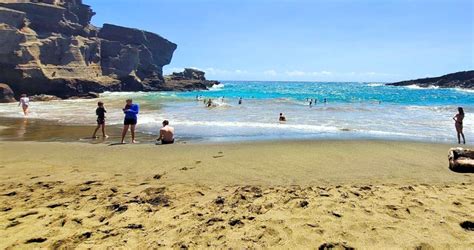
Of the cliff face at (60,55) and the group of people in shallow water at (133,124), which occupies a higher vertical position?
the cliff face at (60,55)

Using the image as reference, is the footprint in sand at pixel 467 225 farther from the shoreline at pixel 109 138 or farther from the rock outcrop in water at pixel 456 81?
the rock outcrop in water at pixel 456 81

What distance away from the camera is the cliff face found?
1822 inches

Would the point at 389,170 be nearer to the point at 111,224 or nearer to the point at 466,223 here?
the point at 466,223

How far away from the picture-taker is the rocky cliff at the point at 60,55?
46.3m

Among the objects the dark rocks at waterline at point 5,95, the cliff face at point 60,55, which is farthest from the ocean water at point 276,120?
the cliff face at point 60,55

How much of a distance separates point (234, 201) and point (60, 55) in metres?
59.5

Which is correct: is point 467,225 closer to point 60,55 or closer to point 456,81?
point 60,55

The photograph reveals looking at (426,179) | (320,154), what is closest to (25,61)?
(320,154)

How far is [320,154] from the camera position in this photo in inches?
369

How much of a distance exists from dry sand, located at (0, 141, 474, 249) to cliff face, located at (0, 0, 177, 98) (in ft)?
146

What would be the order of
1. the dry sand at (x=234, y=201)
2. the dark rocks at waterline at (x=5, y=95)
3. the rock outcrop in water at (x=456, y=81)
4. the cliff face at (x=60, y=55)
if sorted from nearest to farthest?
1. the dry sand at (x=234, y=201)
2. the dark rocks at waterline at (x=5, y=95)
3. the cliff face at (x=60, y=55)
4. the rock outcrop in water at (x=456, y=81)

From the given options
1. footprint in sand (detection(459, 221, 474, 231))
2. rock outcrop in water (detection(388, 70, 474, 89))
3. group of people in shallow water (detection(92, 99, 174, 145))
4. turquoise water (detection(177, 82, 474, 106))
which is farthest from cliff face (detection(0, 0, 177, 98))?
rock outcrop in water (detection(388, 70, 474, 89))

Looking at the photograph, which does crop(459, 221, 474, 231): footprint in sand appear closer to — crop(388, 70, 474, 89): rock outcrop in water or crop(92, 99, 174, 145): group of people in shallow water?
crop(92, 99, 174, 145): group of people in shallow water

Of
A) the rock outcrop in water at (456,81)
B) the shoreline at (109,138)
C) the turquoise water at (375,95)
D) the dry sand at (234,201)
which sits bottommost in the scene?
the turquoise water at (375,95)
